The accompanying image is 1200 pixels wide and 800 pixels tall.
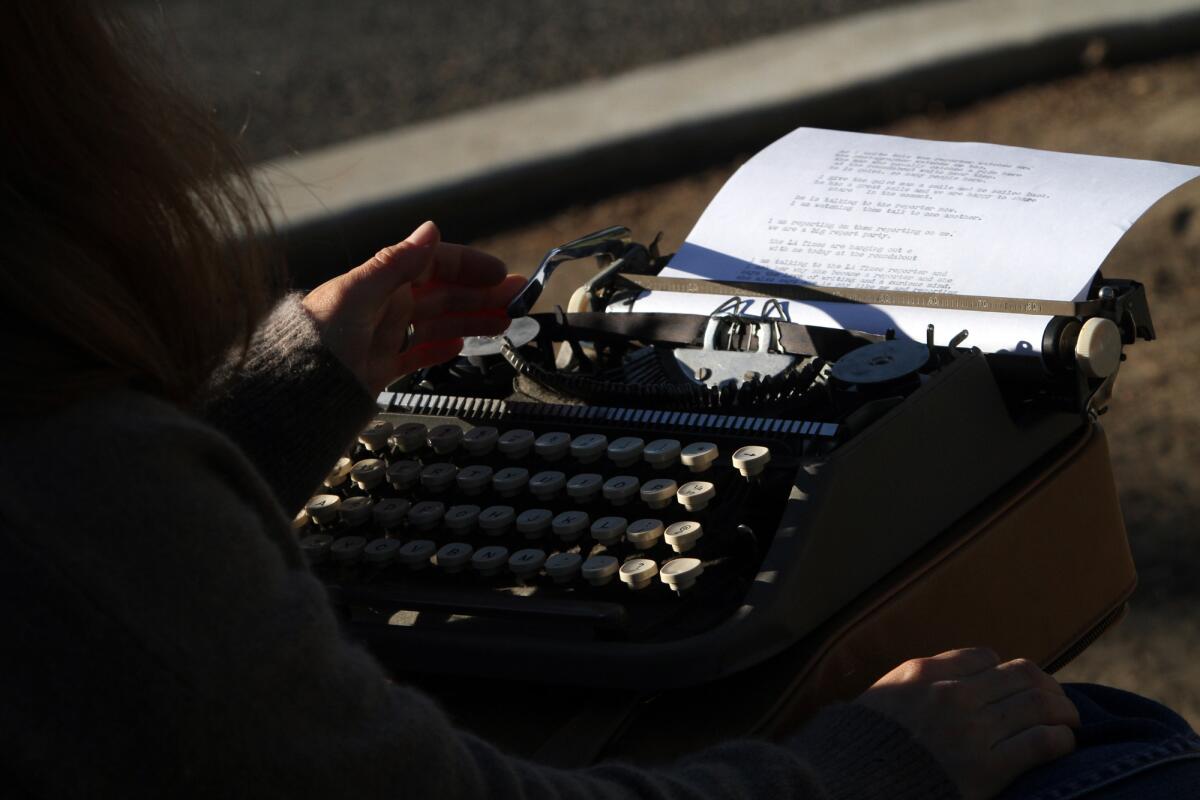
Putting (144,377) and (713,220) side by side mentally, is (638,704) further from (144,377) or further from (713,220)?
(713,220)

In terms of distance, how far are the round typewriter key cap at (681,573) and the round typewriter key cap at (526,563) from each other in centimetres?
11

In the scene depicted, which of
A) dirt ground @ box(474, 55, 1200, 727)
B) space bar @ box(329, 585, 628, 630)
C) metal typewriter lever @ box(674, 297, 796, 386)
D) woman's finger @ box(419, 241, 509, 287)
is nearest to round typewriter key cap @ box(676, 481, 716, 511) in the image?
space bar @ box(329, 585, 628, 630)

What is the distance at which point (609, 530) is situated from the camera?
116 cm

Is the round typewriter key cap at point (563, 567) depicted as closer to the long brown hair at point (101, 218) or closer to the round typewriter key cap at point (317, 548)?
the round typewriter key cap at point (317, 548)

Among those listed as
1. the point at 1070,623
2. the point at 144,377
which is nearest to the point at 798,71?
the point at 1070,623

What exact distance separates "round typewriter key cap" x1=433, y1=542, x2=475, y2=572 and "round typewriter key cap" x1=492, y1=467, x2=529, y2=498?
0.22ft

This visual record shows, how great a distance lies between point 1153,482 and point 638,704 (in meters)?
2.09

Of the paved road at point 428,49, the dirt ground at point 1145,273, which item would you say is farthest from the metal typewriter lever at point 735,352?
the paved road at point 428,49

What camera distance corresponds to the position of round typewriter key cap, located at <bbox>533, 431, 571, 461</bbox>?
50.5 inches

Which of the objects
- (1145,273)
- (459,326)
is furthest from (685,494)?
(1145,273)

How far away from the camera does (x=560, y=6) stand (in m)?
7.23

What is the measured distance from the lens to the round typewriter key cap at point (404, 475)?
1.32 meters

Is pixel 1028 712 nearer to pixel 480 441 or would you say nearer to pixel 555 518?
pixel 555 518

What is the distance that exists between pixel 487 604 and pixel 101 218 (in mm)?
465
